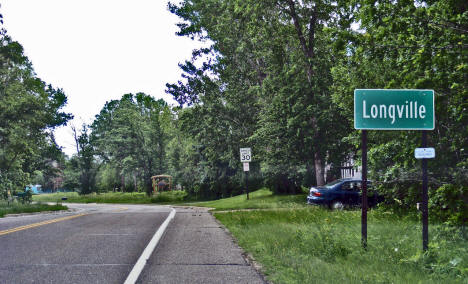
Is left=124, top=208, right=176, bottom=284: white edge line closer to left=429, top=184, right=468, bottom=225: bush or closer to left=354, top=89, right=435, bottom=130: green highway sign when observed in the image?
left=354, top=89, right=435, bottom=130: green highway sign

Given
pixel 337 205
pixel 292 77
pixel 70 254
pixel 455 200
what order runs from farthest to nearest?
pixel 292 77 < pixel 337 205 < pixel 455 200 < pixel 70 254

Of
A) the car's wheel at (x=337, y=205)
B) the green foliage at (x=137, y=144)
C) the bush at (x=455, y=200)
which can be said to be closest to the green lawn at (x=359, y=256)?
the bush at (x=455, y=200)

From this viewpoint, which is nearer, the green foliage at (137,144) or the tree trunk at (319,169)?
the tree trunk at (319,169)

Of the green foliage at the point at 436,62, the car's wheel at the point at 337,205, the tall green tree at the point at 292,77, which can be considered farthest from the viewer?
the tall green tree at the point at 292,77

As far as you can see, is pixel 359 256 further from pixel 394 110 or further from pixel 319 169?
pixel 319 169

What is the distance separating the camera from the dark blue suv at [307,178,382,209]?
20.6 meters

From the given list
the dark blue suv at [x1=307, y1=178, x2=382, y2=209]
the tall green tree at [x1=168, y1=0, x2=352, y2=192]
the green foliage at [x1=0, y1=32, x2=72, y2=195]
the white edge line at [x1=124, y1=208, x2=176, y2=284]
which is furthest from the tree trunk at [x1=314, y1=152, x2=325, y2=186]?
the green foliage at [x1=0, y1=32, x2=72, y2=195]

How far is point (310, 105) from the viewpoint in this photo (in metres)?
25.0

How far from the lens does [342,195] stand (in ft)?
67.8

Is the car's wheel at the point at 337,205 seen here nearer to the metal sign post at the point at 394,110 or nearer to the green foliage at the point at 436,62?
the green foliage at the point at 436,62

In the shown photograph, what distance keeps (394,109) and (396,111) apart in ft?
0.16

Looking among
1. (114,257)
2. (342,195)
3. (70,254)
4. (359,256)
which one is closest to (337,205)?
(342,195)

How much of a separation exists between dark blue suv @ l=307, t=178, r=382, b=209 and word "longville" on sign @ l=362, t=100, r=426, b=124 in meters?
13.0

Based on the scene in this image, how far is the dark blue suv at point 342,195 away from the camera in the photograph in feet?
67.6
